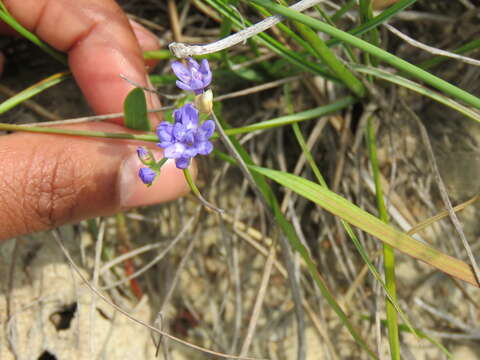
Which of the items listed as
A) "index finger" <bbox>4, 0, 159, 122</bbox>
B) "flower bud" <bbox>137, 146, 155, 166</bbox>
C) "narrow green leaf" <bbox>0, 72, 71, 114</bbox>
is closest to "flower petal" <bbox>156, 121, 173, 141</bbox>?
"flower bud" <bbox>137, 146, 155, 166</bbox>

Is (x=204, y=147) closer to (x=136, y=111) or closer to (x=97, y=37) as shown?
(x=136, y=111)

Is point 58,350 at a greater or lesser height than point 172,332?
lesser

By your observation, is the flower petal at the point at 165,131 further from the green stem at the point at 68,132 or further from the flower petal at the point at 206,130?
the green stem at the point at 68,132

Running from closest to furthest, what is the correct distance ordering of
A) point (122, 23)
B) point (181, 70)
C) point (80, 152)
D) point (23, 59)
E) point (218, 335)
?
1. point (181, 70)
2. point (80, 152)
3. point (122, 23)
4. point (218, 335)
5. point (23, 59)

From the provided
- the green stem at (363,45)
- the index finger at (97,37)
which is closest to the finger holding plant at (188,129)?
the green stem at (363,45)

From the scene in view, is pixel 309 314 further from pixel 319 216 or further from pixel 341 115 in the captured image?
→ pixel 341 115

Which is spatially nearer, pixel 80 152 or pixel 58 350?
pixel 80 152

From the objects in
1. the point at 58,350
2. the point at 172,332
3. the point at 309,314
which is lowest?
the point at 58,350

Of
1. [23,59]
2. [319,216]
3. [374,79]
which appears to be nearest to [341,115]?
[374,79]
